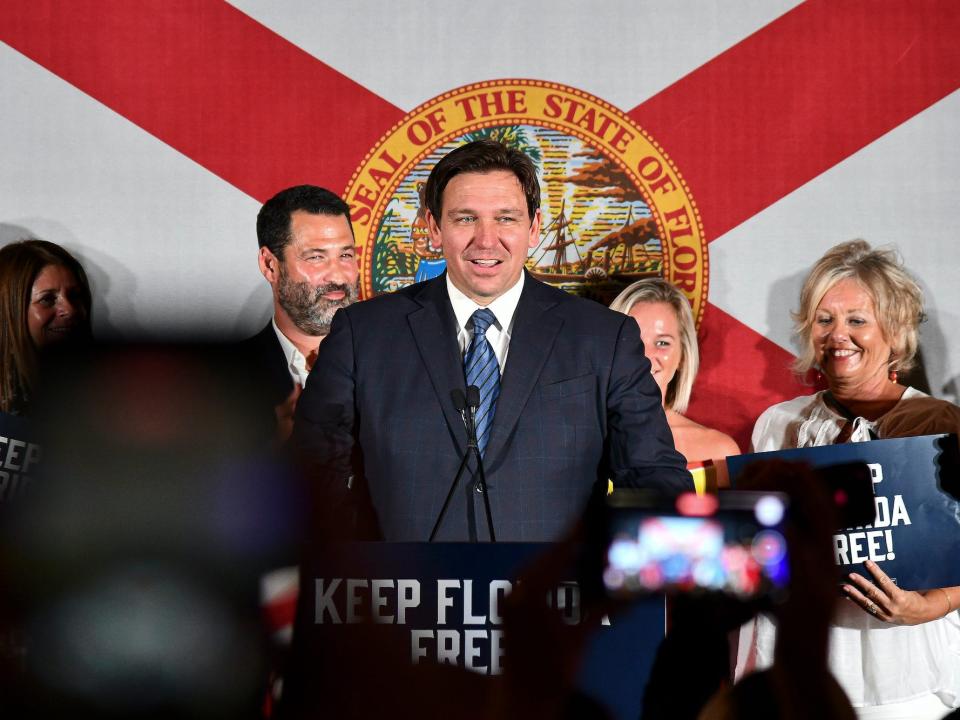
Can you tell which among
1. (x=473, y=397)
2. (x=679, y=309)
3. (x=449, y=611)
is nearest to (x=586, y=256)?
(x=679, y=309)

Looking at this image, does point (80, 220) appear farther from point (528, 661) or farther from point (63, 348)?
point (528, 661)

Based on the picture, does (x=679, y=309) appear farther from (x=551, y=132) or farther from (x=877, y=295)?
(x=551, y=132)

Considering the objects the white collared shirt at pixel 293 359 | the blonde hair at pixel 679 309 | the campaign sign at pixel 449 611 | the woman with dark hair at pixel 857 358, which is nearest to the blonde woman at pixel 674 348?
the blonde hair at pixel 679 309

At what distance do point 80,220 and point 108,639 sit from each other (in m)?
2.47

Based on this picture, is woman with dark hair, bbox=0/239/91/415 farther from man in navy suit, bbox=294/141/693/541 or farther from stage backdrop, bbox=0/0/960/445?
man in navy suit, bbox=294/141/693/541

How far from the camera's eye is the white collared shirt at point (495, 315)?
215 centimetres

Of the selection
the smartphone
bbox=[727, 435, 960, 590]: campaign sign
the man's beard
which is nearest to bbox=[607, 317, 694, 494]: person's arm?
bbox=[727, 435, 960, 590]: campaign sign

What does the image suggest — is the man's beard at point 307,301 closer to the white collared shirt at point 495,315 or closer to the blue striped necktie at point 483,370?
the white collared shirt at point 495,315

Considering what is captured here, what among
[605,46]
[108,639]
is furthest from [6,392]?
[108,639]

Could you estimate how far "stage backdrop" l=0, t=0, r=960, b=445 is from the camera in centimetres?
319

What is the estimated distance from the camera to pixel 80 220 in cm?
318

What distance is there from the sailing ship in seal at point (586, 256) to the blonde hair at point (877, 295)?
19.5 inches

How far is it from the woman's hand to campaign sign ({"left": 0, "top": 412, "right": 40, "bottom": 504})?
195 centimetres

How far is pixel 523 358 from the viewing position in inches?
78.9
